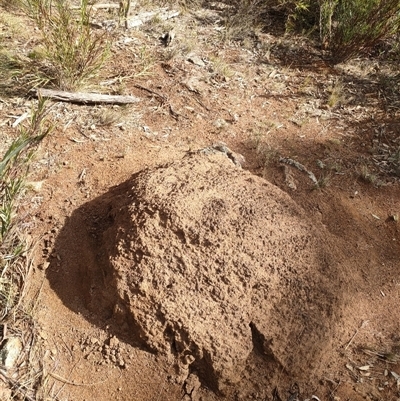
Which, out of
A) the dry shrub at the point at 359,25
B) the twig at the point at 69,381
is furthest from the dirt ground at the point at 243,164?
the dry shrub at the point at 359,25

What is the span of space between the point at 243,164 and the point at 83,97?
1339 millimetres

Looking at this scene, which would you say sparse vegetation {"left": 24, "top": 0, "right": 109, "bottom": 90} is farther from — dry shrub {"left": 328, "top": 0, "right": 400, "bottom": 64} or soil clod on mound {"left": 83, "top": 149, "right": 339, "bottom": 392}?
dry shrub {"left": 328, "top": 0, "right": 400, "bottom": 64}

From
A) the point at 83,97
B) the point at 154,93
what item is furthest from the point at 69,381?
the point at 154,93

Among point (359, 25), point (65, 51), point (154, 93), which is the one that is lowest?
point (154, 93)

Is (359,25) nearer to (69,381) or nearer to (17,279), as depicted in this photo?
(17,279)

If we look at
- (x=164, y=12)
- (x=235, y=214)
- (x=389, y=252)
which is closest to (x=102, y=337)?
(x=235, y=214)

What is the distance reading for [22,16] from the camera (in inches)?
158

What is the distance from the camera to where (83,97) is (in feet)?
11.0

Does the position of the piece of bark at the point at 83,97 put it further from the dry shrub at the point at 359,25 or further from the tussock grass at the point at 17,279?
the dry shrub at the point at 359,25

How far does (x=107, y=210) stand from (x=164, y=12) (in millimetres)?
2873

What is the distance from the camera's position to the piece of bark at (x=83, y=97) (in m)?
3.27

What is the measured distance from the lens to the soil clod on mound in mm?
2023

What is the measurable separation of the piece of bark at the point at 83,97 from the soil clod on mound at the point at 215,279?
4.55ft

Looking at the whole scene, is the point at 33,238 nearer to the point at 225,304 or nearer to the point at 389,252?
the point at 225,304
